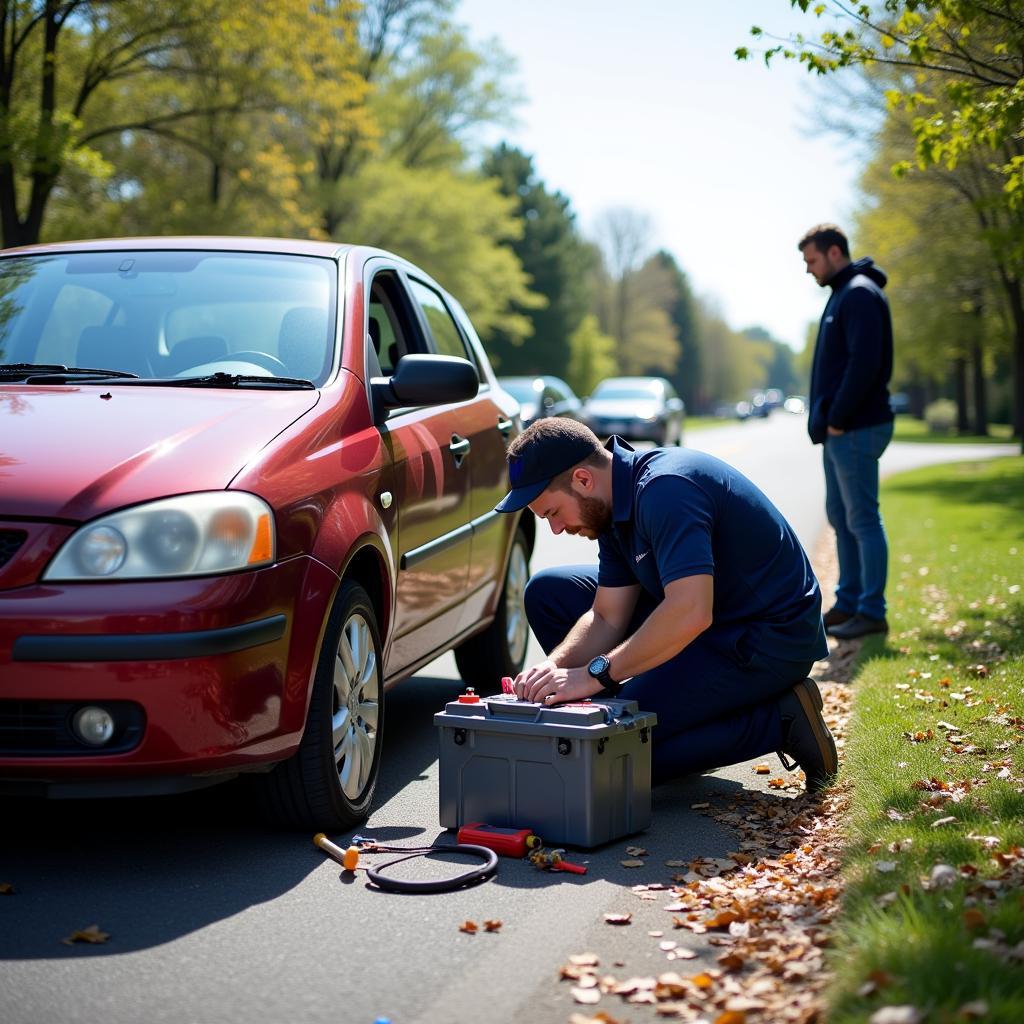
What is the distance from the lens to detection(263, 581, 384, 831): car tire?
4461 mm

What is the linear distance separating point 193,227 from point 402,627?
2287 cm

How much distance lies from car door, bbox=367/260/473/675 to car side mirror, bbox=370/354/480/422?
0.10m

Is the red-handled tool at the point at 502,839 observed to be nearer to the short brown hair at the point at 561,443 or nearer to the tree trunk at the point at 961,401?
the short brown hair at the point at 561,443

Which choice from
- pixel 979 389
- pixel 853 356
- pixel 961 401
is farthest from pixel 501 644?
pixel 961 401

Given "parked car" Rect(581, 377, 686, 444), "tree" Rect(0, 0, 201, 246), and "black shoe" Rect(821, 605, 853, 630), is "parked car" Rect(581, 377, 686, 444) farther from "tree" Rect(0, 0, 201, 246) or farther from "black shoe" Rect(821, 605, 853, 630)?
"black shoe" Rect(821, 605, 853, 630)

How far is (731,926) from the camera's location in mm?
3766

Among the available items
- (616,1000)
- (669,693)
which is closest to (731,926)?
(616,1000)

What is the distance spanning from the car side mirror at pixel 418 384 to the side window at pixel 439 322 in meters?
1.15

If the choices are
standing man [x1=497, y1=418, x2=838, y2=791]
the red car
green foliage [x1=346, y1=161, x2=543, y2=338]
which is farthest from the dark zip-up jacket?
green foliage [x1=346, y1=161, x2=543, y2=338]

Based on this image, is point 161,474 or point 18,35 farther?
point 18,35

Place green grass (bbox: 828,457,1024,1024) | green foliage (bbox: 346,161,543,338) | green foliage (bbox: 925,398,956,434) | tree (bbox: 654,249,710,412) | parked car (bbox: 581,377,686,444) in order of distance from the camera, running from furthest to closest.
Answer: tree (bbox: 654,249,710,412) < green foliage (bbox: 925,398,956,434) < green foliage (bbox: 346,161,543,338) < parked car (bbox: 581,377,686,444) < green grass (bbox: 828,457,1024,1024)

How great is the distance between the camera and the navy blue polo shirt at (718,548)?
481cm

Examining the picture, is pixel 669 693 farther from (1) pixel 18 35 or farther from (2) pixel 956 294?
(2) pixel 956 294

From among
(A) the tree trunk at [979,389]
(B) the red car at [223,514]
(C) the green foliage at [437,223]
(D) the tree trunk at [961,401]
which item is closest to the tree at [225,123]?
(C) the green foliage at [437,223]
